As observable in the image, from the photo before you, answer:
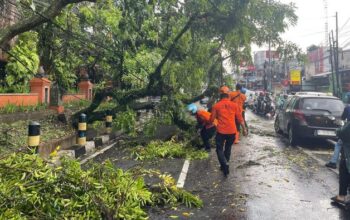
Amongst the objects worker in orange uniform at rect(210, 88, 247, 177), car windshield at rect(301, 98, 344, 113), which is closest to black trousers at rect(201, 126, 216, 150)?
worker in orange uniform at rect(210, 88, 247, 177)

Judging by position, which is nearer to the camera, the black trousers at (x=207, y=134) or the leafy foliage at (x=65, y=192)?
the leafy foliage at (x=65, y=192)

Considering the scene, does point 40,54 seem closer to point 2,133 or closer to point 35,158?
point 2,133

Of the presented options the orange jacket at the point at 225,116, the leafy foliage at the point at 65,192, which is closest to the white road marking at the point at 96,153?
the orange jacket at the point at 225,116

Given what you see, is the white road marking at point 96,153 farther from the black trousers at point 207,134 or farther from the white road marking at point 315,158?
the white road marking at point 315,158

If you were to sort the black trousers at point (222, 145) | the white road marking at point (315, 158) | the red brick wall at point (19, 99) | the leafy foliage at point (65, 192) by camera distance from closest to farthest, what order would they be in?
the leafy foliage at point (65, 192)
the black trousers at point (222, 145)
the white road marking at point (315, 158)
the red brick wall at point (19, 99)

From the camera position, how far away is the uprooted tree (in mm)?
9195

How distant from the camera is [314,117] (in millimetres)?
10797

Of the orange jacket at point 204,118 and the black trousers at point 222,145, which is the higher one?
the orange jacket at point 204,118

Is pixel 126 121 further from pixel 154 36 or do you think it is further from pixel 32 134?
pixel 32 134

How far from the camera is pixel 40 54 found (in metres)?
17.1

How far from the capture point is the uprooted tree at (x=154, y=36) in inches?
362

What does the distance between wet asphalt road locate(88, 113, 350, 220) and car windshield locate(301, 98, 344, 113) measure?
1.19 m

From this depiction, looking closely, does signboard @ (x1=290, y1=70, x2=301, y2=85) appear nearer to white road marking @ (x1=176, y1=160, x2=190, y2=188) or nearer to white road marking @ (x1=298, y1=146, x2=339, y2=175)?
white road marking @ (x1=298, y1=146, x2=339, y2=175)

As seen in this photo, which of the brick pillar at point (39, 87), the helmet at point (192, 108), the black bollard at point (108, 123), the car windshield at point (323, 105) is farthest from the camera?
the brick pillar at point (39, 87)
